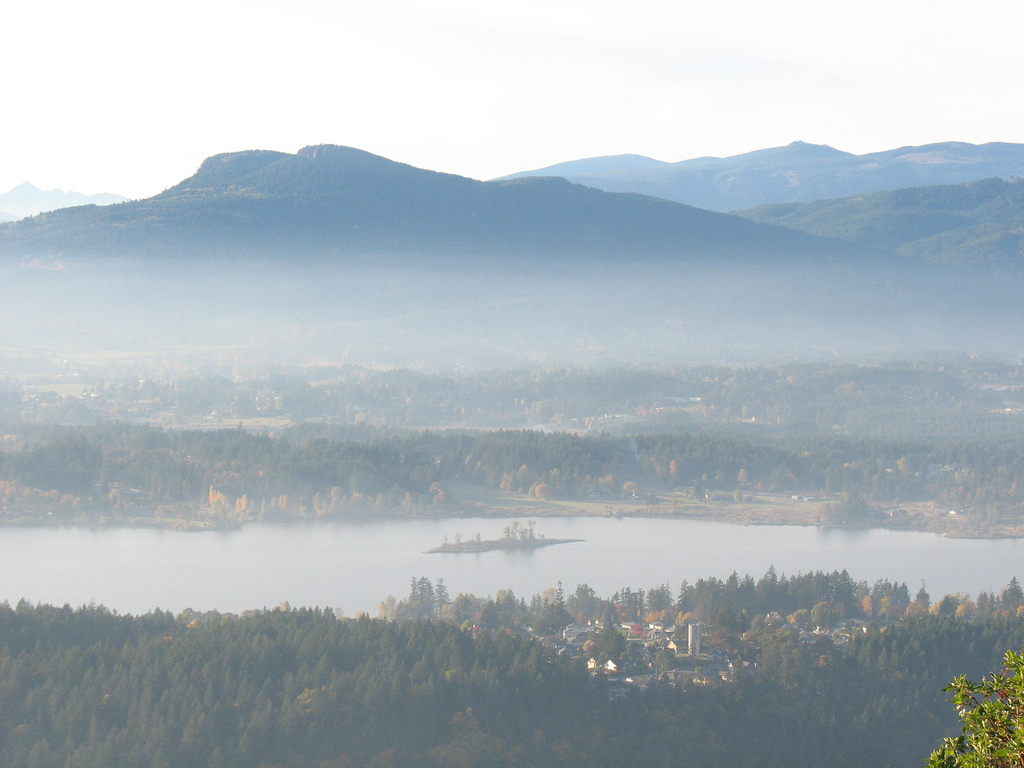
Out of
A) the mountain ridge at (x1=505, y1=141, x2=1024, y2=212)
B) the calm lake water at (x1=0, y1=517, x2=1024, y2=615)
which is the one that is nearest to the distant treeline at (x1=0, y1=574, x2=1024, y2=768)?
the calm lake water at (x1=0, y1=517, x2=1024, y2=615)

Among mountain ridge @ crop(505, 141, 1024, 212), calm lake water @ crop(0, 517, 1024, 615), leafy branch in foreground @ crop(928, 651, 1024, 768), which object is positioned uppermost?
mountain ridge @ crop(505, 141, 1024, 212)

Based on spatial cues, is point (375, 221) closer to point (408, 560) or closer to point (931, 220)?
point (931, 220)

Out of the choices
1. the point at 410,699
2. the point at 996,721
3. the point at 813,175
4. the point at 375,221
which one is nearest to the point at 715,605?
the point at 410,699

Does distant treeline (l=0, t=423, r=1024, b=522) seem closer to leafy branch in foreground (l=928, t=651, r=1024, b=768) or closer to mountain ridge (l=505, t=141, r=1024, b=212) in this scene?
leafy branch in foreground (l=928, t=651, r=1024, b=768)

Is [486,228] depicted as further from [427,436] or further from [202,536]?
[202,536]

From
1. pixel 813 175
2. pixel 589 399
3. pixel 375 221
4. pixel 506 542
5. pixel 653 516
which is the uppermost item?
pixel 813 175

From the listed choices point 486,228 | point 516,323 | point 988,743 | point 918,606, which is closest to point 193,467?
point 918,606
